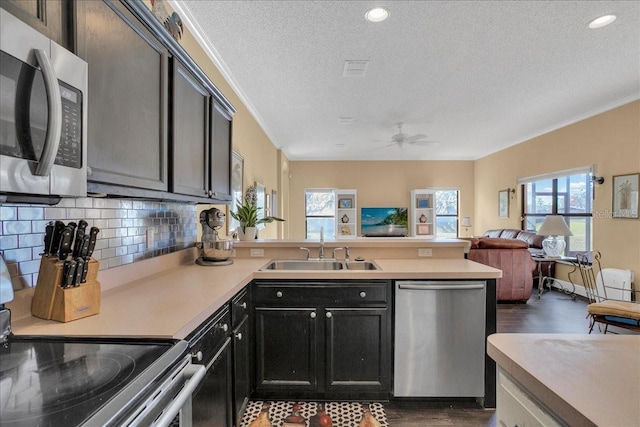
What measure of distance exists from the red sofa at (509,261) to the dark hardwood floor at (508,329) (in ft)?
0.77

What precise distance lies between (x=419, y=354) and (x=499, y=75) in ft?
10.1

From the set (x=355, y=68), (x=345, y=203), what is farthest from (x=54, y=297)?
(x=345, y=203)

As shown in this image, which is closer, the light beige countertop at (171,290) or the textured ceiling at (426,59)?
the light beige countertop at (171,290)

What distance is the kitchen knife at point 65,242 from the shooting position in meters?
1.14

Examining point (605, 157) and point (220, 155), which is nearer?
point (220, 155)

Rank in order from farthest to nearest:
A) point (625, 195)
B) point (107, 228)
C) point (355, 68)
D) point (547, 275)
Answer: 1. point (547, 275)
2. point (625, 195)
3. point (355, 68)
4. point (107, 228)

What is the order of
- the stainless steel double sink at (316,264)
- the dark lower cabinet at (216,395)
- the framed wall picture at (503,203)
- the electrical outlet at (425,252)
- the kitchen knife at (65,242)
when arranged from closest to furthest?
the kitchen knife at (65,242)
the dark lower cabinet at (216,395)
the stainless steel double sink at (316,264)
the electrical outlet at (425,252)
the framed wall picture at (503,203)

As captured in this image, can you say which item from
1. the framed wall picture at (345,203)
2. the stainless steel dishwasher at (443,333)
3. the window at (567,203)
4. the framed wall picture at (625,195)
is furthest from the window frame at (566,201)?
the stainless steel dishwasher at (443,333)

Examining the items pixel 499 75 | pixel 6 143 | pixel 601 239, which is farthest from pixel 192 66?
pixel 601 239

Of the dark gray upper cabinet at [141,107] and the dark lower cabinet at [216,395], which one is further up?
the dark gray upper cabinet at [141,107]

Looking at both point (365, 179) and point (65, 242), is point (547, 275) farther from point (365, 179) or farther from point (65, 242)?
point (65, 242)

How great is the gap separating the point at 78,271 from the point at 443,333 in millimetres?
2099

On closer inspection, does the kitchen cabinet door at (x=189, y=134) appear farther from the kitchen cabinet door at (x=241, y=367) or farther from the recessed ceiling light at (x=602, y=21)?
the recessed ceiling light at (x=602, y=21)

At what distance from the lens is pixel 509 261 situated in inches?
175
